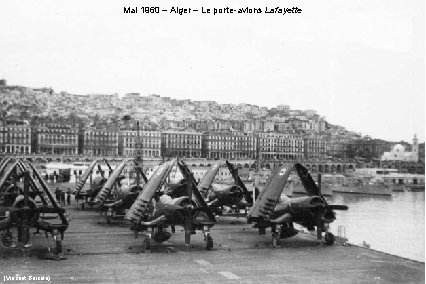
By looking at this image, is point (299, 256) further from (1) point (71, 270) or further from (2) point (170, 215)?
(1) point (71, 270)

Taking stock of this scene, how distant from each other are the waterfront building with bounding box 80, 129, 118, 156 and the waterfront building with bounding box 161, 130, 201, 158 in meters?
13.3

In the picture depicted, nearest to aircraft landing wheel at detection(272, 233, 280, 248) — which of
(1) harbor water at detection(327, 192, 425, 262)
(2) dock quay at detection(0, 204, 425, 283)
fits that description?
(2) dock quay at detection(0, 204, 425, 283)

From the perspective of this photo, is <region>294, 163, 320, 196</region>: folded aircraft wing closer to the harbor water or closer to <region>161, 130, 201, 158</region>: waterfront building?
the harbor water

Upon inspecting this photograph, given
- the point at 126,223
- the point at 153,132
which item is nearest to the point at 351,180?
the point at 153,132

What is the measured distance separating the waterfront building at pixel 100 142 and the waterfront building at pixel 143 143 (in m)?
1.91

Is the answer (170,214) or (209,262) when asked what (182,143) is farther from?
(209,262)

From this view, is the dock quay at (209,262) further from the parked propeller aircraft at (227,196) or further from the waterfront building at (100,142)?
the waterfront building at (100,142)

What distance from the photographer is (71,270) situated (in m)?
18.0

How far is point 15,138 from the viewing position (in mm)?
148750

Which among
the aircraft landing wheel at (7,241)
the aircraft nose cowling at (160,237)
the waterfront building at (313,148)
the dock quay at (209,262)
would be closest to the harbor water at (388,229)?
the dock quay at (209,262)

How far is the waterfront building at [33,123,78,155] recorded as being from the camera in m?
156

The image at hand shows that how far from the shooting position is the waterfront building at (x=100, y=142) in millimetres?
162750

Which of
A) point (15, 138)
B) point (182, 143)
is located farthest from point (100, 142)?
point (15, 138)

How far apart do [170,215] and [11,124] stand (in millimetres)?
136947
